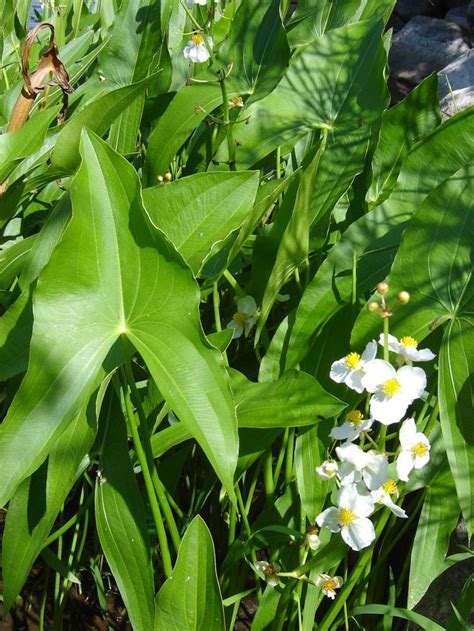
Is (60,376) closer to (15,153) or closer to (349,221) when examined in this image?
(15,153)

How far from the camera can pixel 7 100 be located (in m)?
1.54

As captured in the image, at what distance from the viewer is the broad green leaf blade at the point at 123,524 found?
973 millimetres

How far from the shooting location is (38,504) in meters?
1.04

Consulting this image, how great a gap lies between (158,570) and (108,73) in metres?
0.89

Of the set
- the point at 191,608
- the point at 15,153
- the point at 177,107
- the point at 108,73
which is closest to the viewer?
the point at 191,608

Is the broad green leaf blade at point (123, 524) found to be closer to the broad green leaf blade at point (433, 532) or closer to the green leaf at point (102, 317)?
the green leaf at point (102, 317)

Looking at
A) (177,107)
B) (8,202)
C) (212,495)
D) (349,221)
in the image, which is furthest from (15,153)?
(212,495)

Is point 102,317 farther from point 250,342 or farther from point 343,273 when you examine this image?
point 250,342

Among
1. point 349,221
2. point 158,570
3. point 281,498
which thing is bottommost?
point 158,570

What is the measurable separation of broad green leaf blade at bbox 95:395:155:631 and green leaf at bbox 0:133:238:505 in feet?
0.62

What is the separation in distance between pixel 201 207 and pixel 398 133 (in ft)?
1.29

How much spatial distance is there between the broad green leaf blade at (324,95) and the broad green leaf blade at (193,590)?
68 centimetres

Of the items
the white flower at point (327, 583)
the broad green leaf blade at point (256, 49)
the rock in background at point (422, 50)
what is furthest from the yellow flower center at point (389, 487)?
the rock in background at point (422, 50)

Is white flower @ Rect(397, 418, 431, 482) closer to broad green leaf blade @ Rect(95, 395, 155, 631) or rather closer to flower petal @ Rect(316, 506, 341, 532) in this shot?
flower petal @ Rect(316, 506, 341, 532)
